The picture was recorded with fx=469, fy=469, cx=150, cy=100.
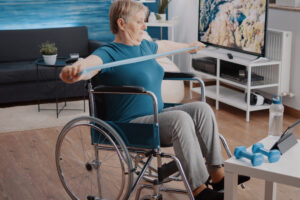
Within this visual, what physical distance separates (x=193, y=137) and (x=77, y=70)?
0.63 metres

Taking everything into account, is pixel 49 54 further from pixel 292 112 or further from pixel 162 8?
pixel 292 112

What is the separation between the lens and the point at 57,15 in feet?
17.7

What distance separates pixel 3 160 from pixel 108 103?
4.18 ft

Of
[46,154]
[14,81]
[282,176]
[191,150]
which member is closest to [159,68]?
[191,150]

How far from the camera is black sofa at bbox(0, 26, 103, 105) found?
180 inches

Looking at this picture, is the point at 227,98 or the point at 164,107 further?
the point at 227,98

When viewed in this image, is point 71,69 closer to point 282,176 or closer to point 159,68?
point 159,68

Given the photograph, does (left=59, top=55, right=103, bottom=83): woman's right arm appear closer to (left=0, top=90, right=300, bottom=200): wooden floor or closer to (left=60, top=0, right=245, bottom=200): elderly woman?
(left=60, top=0, right=245, bottom=200): elderly woman

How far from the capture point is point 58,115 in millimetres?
4281

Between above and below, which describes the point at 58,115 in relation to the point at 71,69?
below

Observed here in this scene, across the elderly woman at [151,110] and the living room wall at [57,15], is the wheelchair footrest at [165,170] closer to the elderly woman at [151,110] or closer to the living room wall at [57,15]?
the elderly woman at [151,110]

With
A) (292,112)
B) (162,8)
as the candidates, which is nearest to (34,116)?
(162,8)

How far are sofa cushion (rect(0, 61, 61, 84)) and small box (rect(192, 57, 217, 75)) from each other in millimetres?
1376

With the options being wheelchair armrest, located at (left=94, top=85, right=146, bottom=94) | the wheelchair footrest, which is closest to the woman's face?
wheelchair armrest, located at (left=94, top=85, right=146, bottom=94)
